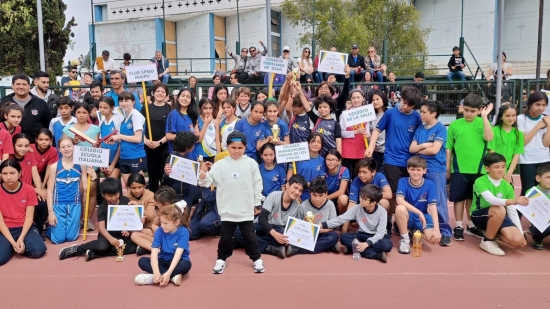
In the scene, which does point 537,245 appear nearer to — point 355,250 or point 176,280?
point 355,250

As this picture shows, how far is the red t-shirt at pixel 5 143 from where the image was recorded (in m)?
6.50

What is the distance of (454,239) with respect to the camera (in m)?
6.48

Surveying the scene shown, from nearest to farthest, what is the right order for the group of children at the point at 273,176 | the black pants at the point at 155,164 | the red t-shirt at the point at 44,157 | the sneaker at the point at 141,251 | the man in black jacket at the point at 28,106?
the group of children at the point at 273,176, the sneaker at the point at 141,251, the red t-shirt at the point at 44,157, the man in black jacket at the point at 28,106, the black pants at the point at 155,164

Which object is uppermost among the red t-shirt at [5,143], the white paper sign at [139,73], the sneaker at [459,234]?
the white paper sign at [139,73]

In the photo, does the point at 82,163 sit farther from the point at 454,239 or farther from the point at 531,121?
the point at 531,121

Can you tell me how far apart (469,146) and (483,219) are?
1008 millimetres

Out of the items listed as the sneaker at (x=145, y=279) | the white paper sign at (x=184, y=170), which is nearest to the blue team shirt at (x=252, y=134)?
the white paper sign at (x=184, y=170)

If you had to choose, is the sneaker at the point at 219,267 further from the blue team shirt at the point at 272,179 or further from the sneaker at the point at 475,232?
the sneaker at the point at 475,232

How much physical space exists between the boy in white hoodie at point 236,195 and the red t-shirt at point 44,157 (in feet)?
9.94

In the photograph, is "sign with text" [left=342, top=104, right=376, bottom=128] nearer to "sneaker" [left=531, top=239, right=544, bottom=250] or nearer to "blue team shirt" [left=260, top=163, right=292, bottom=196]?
"blue team shirt" [left=260, top=163, right=292, bottom=196]

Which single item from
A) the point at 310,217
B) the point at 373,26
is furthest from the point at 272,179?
the point at 373,26

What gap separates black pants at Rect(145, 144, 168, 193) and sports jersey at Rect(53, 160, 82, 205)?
1181 mm

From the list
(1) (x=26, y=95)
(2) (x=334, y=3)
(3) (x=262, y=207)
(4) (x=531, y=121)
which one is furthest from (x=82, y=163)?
(2) (x=334, y=3)

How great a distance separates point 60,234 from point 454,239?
540 centimetres
